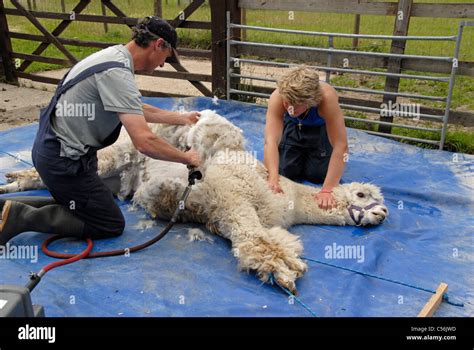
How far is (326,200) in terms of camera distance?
3.85 metres

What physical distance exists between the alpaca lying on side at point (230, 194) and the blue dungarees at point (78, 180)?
0.44m

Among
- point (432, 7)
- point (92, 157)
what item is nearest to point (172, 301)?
point (92, 157)

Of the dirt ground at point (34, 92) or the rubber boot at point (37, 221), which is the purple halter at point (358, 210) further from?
the dirt ground at point (34, 92)

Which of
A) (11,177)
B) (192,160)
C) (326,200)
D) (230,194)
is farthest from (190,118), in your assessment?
(11,177)

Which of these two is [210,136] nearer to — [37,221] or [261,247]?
[261,247]

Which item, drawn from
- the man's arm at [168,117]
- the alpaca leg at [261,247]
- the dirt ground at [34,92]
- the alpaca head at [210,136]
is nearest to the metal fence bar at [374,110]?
the dirt ground at [34,92]

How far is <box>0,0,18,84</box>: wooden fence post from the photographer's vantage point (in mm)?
9172

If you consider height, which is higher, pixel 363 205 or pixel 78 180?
pixel 78 180

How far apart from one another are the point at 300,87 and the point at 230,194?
1.03m
